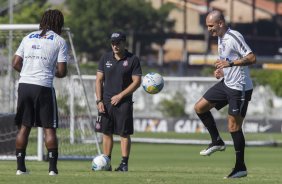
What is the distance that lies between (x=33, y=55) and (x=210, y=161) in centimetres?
1018

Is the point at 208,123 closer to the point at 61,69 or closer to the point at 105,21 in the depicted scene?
the point at 61,69

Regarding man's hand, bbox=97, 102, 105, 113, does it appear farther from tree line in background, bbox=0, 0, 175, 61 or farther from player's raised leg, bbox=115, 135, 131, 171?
tree line in background, bbox=0, 0, 175, 61

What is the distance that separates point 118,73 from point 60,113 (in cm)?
738

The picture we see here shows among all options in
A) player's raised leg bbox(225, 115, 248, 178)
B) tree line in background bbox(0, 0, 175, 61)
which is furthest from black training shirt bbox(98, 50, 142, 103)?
tree line in background bbox(0, 0, 175, 61)

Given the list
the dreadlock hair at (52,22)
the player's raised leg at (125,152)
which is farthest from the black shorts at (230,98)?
the dreadlock hair at (52,22)

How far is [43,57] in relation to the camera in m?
14.2

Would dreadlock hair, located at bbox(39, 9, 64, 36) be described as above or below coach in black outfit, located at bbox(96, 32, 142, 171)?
above

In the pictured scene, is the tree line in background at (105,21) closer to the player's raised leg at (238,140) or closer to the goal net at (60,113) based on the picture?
the goal net at (60,113)

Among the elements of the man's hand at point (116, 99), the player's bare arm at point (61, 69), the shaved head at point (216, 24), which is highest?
the shaved head at point (216, 24)

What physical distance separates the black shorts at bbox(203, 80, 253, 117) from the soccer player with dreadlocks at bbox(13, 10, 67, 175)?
2.16 m

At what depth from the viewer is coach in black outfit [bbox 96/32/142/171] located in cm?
1653

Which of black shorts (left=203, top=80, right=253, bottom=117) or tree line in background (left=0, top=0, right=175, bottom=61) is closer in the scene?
black shorts (left=203, top=80, right=253, bottom=117)

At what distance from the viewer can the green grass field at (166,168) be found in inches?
520

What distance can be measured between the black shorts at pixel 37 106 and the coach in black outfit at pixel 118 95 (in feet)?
7.88
